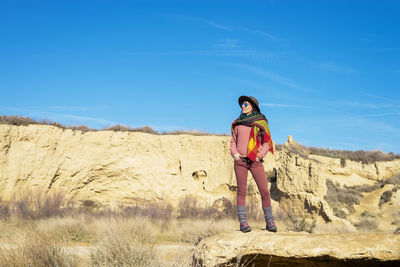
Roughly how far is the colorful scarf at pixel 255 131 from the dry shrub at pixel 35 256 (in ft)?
10.8

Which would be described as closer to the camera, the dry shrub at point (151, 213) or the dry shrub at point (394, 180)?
the dry shrub at point (151, 213)

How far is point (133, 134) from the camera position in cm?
1828

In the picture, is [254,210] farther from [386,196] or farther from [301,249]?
[386,196]

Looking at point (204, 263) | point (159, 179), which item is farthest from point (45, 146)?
point (204, 263)

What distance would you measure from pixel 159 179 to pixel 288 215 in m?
6.86

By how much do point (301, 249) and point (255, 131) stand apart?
198 centimetres

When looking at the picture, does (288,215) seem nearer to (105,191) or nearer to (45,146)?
(105,191)

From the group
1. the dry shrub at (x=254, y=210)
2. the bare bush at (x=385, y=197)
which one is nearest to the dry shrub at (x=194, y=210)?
the dry shrub at (x=254, y=210)

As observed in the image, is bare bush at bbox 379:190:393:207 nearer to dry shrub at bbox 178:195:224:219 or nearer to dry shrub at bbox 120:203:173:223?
dry shrub at bbox 178:195:224:219

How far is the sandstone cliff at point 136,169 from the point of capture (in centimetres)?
1609

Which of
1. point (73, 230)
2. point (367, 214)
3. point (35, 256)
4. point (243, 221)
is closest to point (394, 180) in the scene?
point (367, 214)

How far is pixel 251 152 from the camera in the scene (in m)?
5.37

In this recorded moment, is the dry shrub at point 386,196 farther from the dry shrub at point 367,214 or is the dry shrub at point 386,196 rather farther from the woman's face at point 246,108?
the woman's face at point 246,108

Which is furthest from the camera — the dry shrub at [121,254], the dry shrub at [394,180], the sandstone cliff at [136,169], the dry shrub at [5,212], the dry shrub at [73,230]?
the dry shrub at [394,180]
